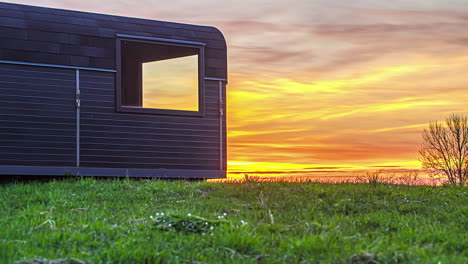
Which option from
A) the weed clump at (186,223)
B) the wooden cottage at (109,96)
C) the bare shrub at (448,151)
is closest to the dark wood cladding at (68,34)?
the wooden cottage at (109,96)

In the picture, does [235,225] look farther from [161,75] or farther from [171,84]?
[161,75]

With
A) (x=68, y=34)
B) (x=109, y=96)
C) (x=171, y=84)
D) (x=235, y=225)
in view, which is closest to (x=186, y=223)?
(x=235, y=225)

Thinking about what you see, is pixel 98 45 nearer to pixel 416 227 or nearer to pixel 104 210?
pixel 104 210

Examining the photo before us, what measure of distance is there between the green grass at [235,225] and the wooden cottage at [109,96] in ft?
7.88

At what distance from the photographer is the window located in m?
11.8

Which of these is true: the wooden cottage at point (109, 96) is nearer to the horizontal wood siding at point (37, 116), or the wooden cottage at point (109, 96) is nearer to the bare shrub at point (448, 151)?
the horizontal wood siding at point (37, 116)

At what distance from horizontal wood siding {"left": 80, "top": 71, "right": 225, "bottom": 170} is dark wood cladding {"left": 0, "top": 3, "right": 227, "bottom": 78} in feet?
1.44

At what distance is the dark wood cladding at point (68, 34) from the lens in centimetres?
1075

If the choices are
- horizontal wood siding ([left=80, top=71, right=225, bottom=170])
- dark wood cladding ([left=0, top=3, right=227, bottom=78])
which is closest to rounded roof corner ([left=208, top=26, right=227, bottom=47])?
dark wood cladding ([left=0, top=3, right=227, bottom=78])

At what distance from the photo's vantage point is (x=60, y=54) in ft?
36.3

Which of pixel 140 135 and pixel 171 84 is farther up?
pixel 171 84

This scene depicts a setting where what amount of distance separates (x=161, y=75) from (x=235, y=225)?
7.21 meters

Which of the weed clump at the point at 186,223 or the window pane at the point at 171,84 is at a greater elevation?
the window pane at the point at 171,84

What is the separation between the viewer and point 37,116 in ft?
35.3
